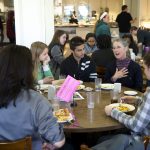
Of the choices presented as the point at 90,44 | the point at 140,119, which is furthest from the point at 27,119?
the point at 90,44

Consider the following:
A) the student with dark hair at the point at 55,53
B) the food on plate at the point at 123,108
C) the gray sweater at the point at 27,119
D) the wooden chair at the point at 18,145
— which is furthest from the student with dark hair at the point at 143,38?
the wooden chair at the point at 18,145

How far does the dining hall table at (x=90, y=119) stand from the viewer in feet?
6.83

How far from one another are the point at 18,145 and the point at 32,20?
3212 millimetres

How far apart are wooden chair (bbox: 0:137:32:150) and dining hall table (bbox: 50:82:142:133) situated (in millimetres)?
507

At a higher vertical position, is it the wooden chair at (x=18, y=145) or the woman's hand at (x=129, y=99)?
the wooden chair at (x=18, y=145)

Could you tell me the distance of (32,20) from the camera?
15.0ft

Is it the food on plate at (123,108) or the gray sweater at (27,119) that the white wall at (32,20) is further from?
the gray sweater at (27,119)

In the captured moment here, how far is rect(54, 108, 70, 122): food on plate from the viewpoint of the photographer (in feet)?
7.21

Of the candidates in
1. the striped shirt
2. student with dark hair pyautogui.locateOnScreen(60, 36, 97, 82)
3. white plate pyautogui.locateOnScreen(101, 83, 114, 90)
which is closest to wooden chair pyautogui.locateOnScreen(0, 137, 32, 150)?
the striped shirt

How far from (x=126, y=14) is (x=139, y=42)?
3517 millimetres

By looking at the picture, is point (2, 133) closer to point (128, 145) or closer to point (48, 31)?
point (128, 145)

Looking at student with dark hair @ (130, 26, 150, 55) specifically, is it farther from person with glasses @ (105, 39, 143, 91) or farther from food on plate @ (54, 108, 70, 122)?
food on plate @ (54, 108, 70, 122)

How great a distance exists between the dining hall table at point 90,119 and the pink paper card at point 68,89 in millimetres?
84

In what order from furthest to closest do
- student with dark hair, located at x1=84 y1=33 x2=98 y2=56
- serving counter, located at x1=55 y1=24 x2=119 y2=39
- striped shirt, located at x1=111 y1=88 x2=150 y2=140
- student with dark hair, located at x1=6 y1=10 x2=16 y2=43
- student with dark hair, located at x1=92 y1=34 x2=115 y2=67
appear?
student with dark hair, located at x1=6 y1=10 x2=16 y2=43 → serving counter, located at x1=55 y1=24 x2=119 y2=39 → student with dark hair, located at x1=84 y1=33 x2=98 y2=56 → student with dark hair, located at x1=92 y1=34 x2=115 y2=67 → striped shirt, located at x1=111 y1=88 x2=150 y2=140
